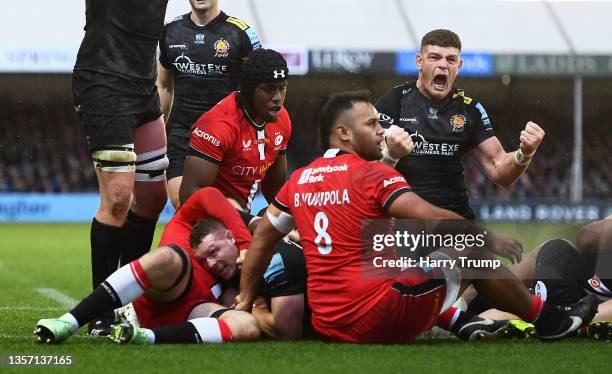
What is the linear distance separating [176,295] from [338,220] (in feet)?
3.04

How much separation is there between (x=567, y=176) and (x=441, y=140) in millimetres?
17282

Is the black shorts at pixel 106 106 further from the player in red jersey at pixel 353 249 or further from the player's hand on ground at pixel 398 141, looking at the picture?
the player's hand on ground at pixel 398 141

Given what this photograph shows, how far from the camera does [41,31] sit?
853 inches

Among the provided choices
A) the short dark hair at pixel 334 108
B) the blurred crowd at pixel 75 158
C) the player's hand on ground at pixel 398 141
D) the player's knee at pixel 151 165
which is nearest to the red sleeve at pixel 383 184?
the short dark hair at pixel 334 108

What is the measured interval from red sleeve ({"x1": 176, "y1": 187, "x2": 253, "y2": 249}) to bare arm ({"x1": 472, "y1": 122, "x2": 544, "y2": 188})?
63.9 inches

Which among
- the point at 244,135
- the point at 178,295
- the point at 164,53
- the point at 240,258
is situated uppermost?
the point at 164,53

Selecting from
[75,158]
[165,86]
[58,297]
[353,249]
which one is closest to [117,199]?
[353,249]

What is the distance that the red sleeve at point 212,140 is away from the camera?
20.8 feet

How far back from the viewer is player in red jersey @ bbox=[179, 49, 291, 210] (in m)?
6.25

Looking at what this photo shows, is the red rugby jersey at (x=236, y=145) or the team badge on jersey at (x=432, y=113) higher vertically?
the team badge on jersey at (x=432, y=113)

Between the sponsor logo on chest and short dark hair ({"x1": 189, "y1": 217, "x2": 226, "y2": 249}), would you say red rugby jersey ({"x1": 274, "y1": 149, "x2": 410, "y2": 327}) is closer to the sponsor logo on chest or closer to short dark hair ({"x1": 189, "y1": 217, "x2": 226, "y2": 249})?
short dark hair ({"x1": 189, "y1": 217, "x2": 226, "y2": 249})

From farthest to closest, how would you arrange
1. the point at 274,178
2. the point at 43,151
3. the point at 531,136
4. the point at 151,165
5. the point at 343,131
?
the point at 43,151 → the point at 274,178 → the point at 151,165 → the point at 531,136 → the point at 343,131

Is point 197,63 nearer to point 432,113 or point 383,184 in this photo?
point 432,113

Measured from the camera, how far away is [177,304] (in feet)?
17.2
